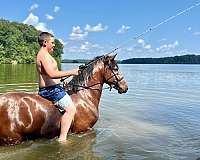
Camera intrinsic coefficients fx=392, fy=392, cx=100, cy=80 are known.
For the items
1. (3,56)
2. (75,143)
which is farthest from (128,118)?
(3,56)

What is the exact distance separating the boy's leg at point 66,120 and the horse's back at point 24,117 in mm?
227

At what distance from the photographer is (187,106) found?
18281mm

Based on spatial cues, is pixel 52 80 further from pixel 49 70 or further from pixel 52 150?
Answer: pixel 52 150

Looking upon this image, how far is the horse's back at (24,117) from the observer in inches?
344

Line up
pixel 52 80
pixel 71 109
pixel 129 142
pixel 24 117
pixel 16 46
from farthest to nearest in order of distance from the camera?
pixel 16 46
pixel 129 142
pixel 71 109
pixel 52 80
pixel 24 117

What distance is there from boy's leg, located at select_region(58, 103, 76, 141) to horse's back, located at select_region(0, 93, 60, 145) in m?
0.23

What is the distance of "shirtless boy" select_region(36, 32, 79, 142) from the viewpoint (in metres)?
8.70

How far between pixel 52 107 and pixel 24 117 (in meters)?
0.78

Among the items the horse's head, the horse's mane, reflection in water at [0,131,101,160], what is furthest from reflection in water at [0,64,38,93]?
reflection in water at [0,131,101,160]

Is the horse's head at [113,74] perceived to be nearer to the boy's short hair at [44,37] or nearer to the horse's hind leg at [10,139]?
the boy's short hair at [44,37]

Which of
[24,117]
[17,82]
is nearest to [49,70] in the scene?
[24,117]

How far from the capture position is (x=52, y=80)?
9141 millimetres

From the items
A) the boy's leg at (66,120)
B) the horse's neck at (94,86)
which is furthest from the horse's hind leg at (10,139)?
the horse's neck at (94,86)

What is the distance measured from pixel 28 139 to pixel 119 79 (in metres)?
3.12
